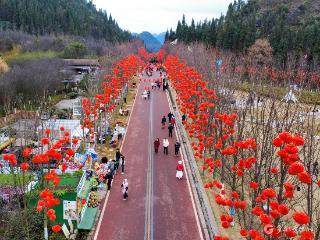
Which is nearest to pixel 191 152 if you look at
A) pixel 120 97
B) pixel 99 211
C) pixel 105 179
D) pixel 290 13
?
pixel 105 179

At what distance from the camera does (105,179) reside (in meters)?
20.9

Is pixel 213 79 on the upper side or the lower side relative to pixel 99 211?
upper

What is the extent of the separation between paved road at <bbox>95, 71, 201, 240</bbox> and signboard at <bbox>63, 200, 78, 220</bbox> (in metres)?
1.34

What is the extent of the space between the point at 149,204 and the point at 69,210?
437cm

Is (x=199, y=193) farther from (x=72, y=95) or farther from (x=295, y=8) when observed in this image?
(x=295, y=8)

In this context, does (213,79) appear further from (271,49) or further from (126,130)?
(271,49)

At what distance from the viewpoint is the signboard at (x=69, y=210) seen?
15.7 metres

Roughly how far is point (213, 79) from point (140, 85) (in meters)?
37.2

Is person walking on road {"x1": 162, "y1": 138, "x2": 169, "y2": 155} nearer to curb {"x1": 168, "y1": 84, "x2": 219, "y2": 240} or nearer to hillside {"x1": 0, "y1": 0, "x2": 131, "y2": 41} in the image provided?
curb {"x1": 168, "y1": 84, "x2": 219, "y2": 240}

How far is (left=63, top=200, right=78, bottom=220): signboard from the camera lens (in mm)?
15680

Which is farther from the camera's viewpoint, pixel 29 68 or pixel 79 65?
pixel 79 65

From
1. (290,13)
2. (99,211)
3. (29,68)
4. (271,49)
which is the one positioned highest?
(290,13)

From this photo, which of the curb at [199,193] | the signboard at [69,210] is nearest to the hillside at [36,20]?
the curb at [199,193]

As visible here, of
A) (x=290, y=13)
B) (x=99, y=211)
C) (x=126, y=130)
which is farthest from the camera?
(x=290, y=13)
